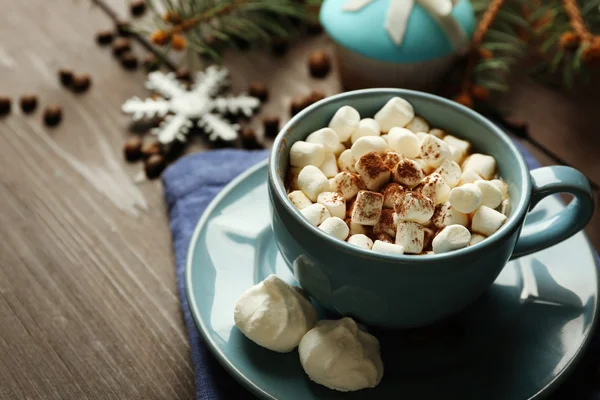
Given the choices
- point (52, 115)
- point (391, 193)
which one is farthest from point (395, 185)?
point (52, 115)

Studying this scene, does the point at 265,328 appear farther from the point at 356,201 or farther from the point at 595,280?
the point at 595,280

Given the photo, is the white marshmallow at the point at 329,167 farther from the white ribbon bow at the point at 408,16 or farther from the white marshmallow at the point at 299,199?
the white ribbon bow at the point at 408,16

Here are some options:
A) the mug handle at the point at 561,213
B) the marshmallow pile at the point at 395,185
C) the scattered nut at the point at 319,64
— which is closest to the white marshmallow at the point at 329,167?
the marshmallow pile at the point at 395,185

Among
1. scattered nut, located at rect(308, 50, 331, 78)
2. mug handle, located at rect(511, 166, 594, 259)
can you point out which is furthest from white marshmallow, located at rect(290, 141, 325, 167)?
scattered nut, located at rect(308, 50, 331, 78)

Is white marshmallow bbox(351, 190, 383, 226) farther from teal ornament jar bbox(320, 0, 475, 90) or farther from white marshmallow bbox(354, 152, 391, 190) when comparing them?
teal ornament jar bbox(320, 0, 475, 90)

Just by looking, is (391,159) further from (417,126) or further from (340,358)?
(340,358)

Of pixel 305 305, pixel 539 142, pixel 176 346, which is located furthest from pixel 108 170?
pixel 539 142
